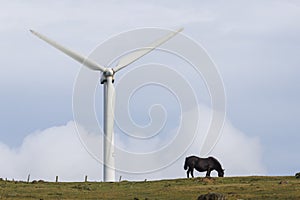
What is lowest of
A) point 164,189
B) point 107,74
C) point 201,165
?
point 164,189

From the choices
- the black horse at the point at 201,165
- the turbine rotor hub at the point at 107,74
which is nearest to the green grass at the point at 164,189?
the black horse at the point at 201,165

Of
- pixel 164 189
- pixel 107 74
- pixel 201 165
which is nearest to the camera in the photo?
pixel 164 189

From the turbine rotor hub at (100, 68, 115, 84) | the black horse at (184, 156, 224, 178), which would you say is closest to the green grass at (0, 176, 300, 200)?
the black horse at (184, 156, 224, 178)

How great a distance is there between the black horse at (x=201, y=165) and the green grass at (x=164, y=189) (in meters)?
7.88

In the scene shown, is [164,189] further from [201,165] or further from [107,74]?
[107,74]

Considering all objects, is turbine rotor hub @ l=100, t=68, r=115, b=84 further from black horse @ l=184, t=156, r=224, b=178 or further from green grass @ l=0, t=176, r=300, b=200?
green grass @ l=0, t=176, r=300, b=200

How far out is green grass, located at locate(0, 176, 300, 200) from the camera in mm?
62834

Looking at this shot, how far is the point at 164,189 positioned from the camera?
222 ft

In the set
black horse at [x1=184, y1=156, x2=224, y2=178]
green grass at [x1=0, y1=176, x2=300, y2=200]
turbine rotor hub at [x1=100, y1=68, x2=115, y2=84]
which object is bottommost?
green grass at [x1=0, y1=176, x2=300, y2=200]

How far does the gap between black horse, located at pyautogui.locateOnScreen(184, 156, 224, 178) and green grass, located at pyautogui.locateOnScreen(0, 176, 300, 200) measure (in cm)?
788

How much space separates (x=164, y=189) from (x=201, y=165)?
17.3m

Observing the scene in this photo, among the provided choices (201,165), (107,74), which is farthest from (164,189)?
(107,74)

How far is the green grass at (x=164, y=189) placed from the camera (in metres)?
62.8

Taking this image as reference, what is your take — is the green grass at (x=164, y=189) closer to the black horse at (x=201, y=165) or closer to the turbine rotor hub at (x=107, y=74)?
the black horse at (x=201, y=165)
